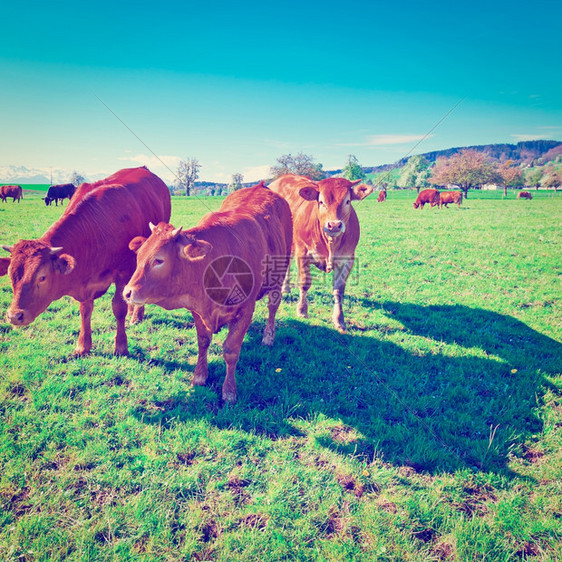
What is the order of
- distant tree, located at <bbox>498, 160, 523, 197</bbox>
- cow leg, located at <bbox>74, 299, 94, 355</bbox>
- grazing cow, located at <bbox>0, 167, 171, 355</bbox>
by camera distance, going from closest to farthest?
grazing cow, located at <bbox>0, 167, 171, 355</bbox> < cow leg, located at <bbox>74, 299, 94, 355</bbox> < distant tree, located at <bbox>498, 160, 523, 197</bbox>

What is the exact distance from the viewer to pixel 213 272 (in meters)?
4.12

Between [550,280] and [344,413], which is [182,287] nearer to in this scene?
[344,413]

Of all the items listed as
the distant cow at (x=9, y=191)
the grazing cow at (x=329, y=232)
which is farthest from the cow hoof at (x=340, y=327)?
the distant cow at (x=9, y=191)

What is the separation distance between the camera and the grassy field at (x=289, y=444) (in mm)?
2697

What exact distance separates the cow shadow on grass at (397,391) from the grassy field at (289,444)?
2 cm

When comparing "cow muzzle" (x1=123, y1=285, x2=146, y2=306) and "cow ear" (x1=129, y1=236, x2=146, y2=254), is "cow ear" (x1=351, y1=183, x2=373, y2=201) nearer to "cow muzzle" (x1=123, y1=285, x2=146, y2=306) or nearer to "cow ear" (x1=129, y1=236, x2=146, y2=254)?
"cow ear" (x1=129, y1=236, x2=146, y2=254)

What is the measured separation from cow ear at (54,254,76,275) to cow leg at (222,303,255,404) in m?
2.00

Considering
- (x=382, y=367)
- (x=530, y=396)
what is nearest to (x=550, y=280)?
(x=530, y=396)

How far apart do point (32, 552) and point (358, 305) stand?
648 centimetres

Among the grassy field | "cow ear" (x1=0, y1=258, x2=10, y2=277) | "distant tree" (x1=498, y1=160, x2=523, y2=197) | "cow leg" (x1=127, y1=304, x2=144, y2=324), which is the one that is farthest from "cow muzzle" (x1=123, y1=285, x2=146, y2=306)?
"distant tree" (x1=498, y1=160, x2=523, y2=197)

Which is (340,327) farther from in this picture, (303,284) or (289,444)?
(289,444)

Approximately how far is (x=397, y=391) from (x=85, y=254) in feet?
15.0

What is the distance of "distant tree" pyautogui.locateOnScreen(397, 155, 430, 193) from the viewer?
339 ft

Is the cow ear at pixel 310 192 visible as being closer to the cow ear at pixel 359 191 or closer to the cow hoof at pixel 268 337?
the cow ear at pixel 359 191
